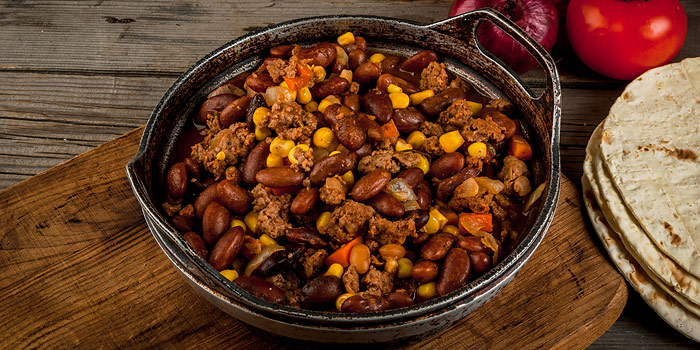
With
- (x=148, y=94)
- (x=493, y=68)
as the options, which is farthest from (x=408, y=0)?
(x=148, y=94)

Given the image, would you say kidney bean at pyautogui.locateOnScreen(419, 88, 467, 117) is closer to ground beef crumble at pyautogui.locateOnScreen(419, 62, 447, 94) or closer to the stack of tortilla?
ground beef crumble at pyautogui.locateOnScreen(419, 62, 447, 94)

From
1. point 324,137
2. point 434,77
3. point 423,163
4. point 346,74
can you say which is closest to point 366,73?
point 346,74

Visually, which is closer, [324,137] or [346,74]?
[324,137]

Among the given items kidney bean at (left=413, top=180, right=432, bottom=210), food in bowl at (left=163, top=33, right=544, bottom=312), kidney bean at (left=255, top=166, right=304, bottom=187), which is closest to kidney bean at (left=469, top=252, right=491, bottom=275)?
food in bowl at (left=163, top=33, right=544, bottom=312)

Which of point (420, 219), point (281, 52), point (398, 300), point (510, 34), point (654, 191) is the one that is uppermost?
point (510, 34)

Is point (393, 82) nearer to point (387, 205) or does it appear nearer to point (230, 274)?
point (387, 205)

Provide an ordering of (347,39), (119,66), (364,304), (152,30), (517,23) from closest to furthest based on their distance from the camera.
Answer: (364,304) < (347,39) < (517,23) < (119,66) < (152,30)
